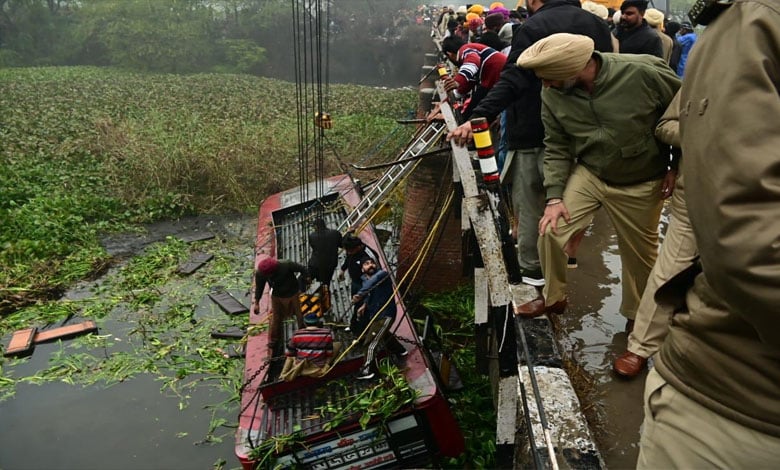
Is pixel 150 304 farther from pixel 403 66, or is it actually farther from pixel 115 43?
pixel 115 43

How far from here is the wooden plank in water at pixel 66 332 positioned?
8555mm

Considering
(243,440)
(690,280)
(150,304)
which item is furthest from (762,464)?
(150,304)

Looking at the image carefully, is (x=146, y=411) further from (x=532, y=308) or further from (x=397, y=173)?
(x=532, y=308)

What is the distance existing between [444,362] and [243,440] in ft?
8.02

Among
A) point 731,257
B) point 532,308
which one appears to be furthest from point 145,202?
point 731,257

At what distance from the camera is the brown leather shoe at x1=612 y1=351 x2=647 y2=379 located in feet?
11.6

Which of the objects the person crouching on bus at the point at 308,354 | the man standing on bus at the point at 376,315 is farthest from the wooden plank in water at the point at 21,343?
the man standing on bus at the point at 376,315

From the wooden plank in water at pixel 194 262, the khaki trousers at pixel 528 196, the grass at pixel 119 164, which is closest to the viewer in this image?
the khaki trousers at pixel 528 196

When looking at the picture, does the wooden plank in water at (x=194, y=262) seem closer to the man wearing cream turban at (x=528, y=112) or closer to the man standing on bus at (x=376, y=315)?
the man standing on bus at (x=376, y=315)

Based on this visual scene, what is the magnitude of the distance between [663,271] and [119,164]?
607 inches

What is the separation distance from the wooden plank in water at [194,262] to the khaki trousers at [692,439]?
10.6m

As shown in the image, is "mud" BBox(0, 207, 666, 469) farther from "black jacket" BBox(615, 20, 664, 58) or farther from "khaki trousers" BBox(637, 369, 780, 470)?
"khaki trousers" BBox(637, 369, 780, 470)

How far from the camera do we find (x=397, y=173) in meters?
8.06

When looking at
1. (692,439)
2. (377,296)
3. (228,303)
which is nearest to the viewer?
(692,439)
